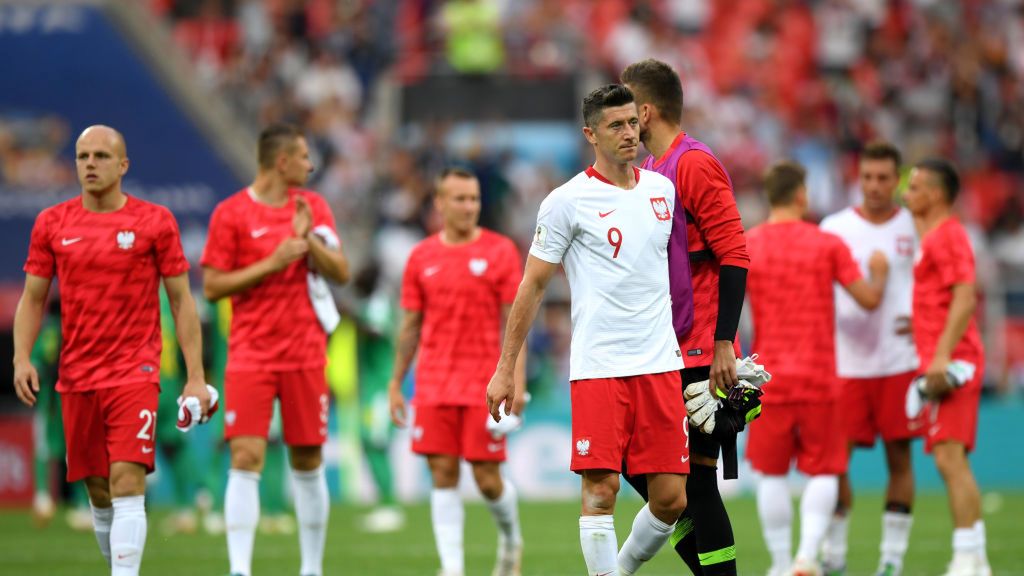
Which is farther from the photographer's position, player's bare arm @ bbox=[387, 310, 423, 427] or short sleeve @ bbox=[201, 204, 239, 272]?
player's bare arm @ bbox=[387, 310, 423, 427]

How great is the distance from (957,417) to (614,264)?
353 cm

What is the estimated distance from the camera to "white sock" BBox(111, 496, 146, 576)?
7715 millimetres

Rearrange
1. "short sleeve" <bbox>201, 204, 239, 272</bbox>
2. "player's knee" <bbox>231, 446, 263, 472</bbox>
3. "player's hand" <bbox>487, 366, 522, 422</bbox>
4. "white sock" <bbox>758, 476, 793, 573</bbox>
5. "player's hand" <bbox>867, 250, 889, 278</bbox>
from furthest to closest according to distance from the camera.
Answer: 1. "player's hand" <bbox>867, 250, 889, 278</bbox>
2. "short sleeve" <bbox>201, 204, 239, 272</bbox>
3. "white sock" <bbox>758, 476, 793, 573</bbox>
4. "player's knee" <bbox>231, 446, 263, 472</bbox>
5. "player's hand" <bbox>487, 366, 522, 422</bbox>

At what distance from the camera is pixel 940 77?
23.0m

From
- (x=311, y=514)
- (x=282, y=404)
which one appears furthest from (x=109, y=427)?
(x=311, y=514)

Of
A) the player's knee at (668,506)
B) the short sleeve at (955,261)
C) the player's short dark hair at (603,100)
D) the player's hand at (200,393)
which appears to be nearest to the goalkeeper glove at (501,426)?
the player's hand at (200,393)

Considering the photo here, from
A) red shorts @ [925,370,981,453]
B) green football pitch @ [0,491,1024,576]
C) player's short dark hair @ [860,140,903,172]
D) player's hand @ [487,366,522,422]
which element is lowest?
green football pitch @ [0,491,1024,576]

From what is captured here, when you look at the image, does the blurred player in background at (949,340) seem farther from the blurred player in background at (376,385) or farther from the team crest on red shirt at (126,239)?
the blurred player in background at (376,385)

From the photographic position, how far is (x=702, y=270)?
7.22 metres

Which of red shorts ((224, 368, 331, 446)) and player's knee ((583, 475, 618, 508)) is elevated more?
red shorts ((224, 368, 331, 446))

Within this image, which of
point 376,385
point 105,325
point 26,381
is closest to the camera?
point 26,381

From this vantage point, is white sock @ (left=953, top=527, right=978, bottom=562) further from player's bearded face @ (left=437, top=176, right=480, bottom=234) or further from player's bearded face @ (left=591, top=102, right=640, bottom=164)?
player's bearded face @ (left=591, top=102, right=640, bottom=164)

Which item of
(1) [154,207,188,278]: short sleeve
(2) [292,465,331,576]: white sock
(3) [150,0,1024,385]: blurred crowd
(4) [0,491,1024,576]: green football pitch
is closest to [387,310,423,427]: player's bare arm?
(2) [292,465,331,576]: white sock

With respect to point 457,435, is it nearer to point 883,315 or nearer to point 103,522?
point 103,522
